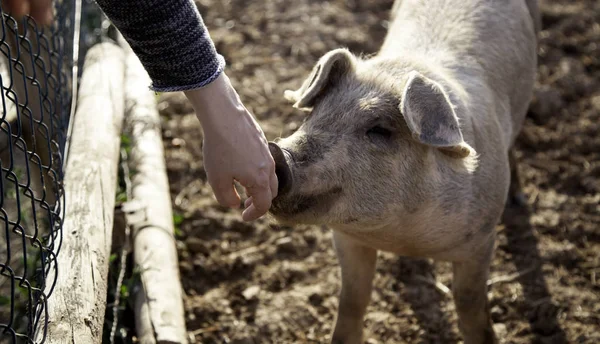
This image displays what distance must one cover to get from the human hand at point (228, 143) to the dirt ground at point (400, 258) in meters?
0.76

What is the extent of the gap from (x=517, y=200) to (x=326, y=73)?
228 cm

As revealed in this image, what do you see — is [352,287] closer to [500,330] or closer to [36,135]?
[500,330]

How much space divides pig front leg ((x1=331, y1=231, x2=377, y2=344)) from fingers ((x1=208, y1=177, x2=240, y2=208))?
1311mm

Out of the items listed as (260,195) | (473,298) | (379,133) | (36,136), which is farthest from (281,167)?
(36,136)

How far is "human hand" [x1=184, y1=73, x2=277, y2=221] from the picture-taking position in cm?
212

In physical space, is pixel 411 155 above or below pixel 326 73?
below

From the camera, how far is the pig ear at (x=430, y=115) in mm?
2881

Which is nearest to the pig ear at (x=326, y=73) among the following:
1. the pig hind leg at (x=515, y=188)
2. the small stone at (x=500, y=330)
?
the small stone at (x=500, y=330)

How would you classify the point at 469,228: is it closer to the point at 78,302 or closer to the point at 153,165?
the point at 78,302

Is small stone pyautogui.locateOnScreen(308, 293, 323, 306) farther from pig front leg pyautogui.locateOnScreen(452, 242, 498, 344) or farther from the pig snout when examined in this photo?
the pig snout

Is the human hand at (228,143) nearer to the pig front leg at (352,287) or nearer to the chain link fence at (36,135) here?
the chain link fence at (36,135)

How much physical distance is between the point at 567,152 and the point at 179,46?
392cm

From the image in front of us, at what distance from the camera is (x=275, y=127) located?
5484 mm

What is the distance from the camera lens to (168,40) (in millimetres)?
2020
